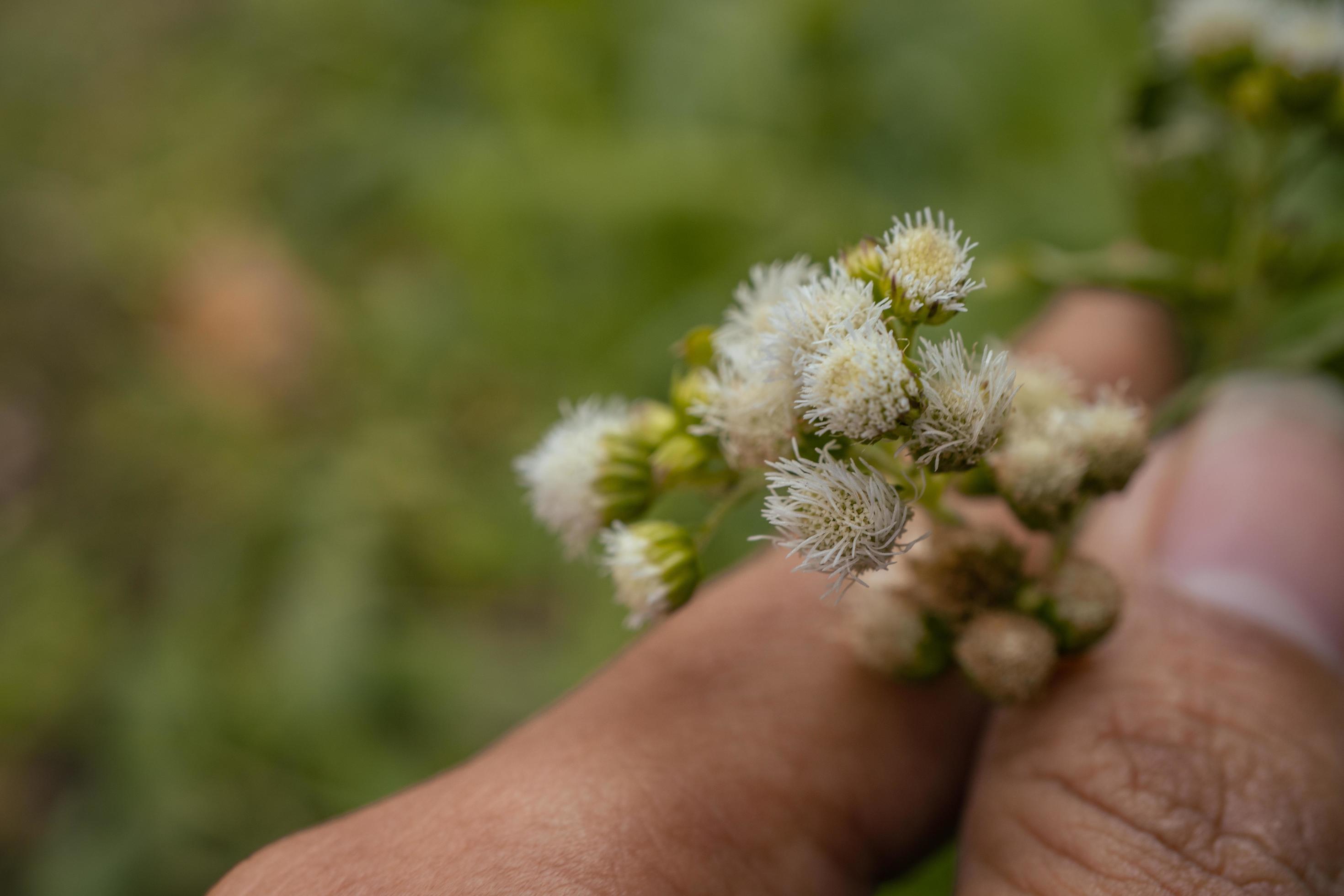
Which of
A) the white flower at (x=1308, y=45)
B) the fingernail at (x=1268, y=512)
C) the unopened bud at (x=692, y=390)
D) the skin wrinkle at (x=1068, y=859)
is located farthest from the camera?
the white flower at (x=1308, y=45)

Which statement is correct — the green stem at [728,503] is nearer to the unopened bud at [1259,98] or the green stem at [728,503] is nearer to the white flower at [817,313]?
the white flower at [817,313]

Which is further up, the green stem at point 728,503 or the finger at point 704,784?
the green stem at point 728,503

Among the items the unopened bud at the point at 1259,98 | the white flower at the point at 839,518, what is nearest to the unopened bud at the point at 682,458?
the white flower at the point at 839,518

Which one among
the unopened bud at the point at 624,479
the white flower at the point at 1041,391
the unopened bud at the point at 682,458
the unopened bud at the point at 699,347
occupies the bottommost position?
the white flower at the point at 1041,391

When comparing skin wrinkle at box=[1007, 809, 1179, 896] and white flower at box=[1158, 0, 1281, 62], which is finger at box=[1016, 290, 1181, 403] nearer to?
white flower at box=[1158, 0, 1281, 62]

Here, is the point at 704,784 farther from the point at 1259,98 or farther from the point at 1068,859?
the point at 1259,98

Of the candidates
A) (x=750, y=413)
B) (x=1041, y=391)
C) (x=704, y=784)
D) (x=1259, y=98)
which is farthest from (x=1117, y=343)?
(x=704, y=784)
